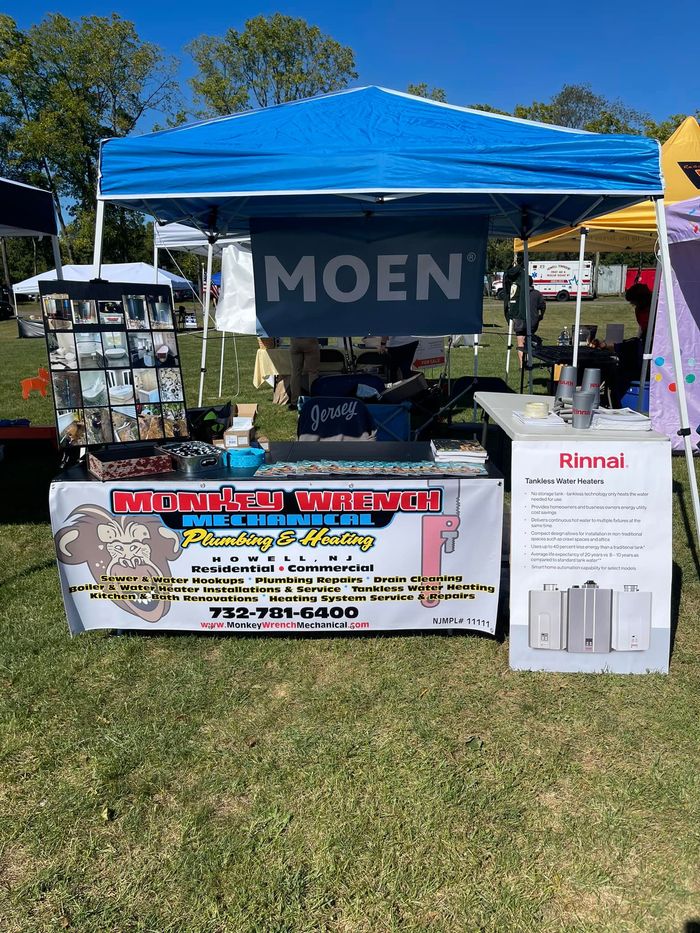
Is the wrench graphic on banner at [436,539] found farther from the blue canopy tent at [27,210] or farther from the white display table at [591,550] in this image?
the blue canopy tent at [27,210]

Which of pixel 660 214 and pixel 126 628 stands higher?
pixel 660 214

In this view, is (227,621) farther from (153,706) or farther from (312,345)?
(312,345)

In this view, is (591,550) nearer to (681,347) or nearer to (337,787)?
(337,787)

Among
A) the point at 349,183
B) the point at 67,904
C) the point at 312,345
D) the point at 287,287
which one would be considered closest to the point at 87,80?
the point at 312,345

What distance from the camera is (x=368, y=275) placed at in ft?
15.5

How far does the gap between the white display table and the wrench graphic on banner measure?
0.91 feet

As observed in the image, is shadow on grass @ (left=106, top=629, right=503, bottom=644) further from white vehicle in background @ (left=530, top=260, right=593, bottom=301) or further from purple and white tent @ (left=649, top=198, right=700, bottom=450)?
white vehicle in background @ (left=530, top=260, right=593, bottom=301)

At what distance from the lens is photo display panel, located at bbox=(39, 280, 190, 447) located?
9.79 ft

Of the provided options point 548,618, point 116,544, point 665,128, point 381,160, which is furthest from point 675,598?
point 665,128

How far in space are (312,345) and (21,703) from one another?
682 centimetres

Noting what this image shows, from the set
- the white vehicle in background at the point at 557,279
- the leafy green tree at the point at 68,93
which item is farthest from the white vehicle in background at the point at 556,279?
the leafy green tree at the point at 68,93

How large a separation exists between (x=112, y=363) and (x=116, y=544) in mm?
897

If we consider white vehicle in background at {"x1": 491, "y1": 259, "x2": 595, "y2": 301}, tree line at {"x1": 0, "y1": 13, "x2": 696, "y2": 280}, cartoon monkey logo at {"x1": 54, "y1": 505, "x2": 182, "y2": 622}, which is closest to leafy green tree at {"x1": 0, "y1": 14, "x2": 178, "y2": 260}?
tree line at {"x1": 0, "y1": 13, "x2": 696, "y2": 280}

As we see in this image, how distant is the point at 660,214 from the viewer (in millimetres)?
2904
